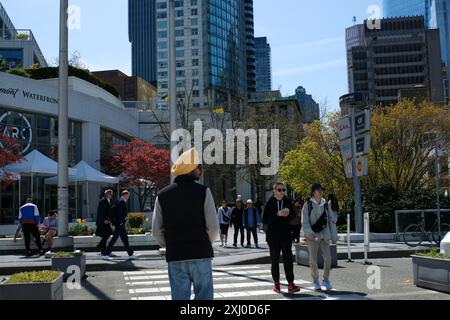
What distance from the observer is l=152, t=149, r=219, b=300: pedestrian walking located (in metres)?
5.24

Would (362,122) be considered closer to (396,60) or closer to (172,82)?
(172,82)

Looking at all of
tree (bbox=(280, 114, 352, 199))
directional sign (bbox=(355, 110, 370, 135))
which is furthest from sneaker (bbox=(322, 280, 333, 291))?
tree (bbox=(280, 114, 352, 199))

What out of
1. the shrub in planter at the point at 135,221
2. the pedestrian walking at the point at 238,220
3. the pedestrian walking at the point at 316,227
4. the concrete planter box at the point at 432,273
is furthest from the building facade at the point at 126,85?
the concrete planter box at the point at 432,273

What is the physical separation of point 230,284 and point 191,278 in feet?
19.0

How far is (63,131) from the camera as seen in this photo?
15.5 m

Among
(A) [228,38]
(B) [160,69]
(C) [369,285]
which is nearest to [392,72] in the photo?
(A) [228,38]

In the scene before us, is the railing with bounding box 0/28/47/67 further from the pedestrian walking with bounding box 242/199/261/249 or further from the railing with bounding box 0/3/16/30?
the pedestrian walking with bounding box 242/199/261/249

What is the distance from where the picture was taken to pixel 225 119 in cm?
5319

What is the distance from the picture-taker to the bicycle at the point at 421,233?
19219 mm

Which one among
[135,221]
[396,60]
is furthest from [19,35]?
[396,60]

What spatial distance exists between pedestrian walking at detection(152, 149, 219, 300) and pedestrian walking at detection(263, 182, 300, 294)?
4294 millimetres

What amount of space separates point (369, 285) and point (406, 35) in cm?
15825
